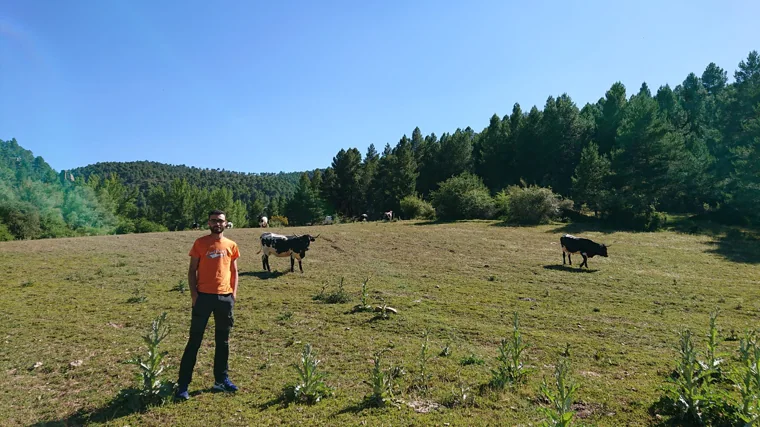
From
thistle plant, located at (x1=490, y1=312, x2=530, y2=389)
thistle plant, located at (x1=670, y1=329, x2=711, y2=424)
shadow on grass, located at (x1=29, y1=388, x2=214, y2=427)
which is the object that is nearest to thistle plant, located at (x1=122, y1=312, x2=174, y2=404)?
shadow on grass, located at (x1=29, y1=388, x2=214, y2=427)

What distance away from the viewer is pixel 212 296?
5363 millimetres

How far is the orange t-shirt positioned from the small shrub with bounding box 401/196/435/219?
40.0 meters

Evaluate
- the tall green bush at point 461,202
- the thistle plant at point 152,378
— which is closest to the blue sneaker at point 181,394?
the thistle plant at point 152,378

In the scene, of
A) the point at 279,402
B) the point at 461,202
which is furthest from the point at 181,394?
the point at 461,202

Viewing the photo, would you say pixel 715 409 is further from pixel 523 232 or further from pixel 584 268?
pixel 523 232

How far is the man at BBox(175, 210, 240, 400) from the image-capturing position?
5.25 metres

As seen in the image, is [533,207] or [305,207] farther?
[305,207]

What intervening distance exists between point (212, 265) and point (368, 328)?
4.48 metres

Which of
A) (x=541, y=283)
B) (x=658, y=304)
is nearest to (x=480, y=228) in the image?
(x=541, y=283)

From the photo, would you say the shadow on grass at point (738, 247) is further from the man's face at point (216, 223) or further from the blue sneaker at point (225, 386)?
the man's face at point (216, 223)

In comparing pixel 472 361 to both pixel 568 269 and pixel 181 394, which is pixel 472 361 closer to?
pixel 181 394

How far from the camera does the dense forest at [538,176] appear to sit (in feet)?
123

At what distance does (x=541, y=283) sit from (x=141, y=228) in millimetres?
59749

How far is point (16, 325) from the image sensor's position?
8609 mm
